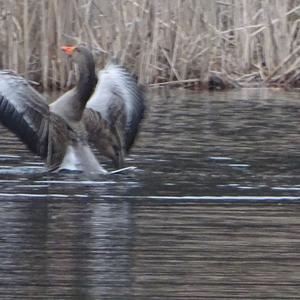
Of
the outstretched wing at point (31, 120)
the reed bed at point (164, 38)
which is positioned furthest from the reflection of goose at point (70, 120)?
the reed bed at point (164, 38)

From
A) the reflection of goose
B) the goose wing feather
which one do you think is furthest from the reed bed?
the reflection of goose

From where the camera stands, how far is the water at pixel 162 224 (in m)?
4.70

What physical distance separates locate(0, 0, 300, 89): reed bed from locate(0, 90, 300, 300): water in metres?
4.91

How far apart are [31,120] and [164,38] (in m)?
8.25

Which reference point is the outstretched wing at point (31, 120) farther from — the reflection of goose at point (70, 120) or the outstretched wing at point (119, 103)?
the outstretched wing at point (119, 103)

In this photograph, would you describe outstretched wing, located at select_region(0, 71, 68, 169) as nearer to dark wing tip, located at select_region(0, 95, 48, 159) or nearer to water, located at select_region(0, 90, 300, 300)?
dark wing tip, located at select_region(0, 95, 48, 159)

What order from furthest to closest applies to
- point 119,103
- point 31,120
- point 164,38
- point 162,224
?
point 164,38, point 119,103, point 31,120, point 162,224

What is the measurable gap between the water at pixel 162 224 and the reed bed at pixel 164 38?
16.1ft

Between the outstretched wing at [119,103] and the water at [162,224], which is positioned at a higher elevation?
the outstretched wing at [119,103]

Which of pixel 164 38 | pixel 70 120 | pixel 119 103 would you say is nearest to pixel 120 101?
pixel 119 103

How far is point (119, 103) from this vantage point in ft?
28.3

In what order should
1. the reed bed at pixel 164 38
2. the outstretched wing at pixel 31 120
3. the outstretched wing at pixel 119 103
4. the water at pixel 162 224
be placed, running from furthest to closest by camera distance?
1. the reed bed at pixel 164 38
2. the outstretched wing at pixel 119 103
3. the outstretched wing at pixel 31 120
4. the water at pixel 162 224

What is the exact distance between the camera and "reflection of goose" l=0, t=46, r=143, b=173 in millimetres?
8039

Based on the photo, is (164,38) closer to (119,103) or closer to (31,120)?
(119,103)
